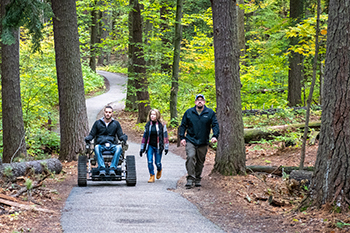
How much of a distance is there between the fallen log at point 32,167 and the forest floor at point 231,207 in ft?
0.71

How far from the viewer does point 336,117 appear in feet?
17.4

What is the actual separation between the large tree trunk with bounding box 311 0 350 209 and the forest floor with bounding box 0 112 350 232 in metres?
0.31

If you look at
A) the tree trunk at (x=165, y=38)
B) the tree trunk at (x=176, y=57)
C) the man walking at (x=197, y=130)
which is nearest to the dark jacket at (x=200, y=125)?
the man walking at (x=197, y=130)

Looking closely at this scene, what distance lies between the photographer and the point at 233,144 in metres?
8.73

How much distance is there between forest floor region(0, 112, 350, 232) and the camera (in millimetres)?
5159

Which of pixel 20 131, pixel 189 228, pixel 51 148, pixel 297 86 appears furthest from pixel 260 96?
pixel 189 228

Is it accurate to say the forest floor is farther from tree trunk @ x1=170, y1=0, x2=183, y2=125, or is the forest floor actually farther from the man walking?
tree trunk @ x1=170, y1=0, x2=183, y2=125

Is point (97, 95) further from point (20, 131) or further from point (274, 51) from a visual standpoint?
point (20, 131)

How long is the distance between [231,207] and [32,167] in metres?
4.67

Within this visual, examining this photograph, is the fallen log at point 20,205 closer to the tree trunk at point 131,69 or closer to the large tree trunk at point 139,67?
the tree trunk at point 131,69

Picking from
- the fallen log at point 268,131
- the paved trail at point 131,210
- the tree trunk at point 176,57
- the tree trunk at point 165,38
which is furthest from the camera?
the tree trunk at point 165,38

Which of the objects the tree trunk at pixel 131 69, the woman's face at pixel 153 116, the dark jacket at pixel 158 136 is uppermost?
A: the tree trunk at pixel 131 69

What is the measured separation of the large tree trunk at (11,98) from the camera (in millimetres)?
11766

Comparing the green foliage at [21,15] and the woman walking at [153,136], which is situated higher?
the green foliage at [21,15]
